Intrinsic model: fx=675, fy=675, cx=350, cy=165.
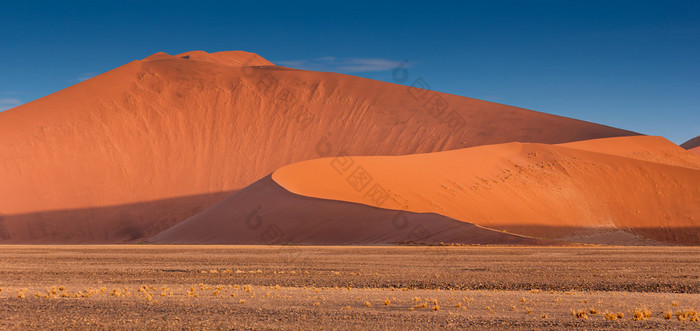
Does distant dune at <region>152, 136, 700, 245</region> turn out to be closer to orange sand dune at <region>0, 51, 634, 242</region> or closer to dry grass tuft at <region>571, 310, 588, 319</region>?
orange sand dune at <region>0, 51, 634, 242</region>

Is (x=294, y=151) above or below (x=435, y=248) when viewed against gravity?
above

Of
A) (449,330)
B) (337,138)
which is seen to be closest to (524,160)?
(337,138)

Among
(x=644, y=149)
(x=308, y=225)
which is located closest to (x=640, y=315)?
(x=308, y=225)

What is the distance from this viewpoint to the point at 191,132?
69875 millimetres

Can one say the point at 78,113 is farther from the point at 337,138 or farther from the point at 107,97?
the point at 337,138

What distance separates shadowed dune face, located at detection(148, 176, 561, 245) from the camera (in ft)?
106

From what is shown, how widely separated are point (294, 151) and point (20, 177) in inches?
996

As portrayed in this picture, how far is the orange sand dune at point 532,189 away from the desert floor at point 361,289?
10.2m

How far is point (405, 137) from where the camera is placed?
6956 centimetres

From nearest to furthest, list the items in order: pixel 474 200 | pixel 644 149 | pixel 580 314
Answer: pixel 580 314 → pixel 474 200 → pixel 644 149

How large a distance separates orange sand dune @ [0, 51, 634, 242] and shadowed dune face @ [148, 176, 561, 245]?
15934mm

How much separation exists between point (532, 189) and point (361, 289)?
95.6 ft

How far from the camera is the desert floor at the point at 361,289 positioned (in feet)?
38.5

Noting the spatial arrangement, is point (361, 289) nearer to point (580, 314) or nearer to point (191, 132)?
point (580, 314)
